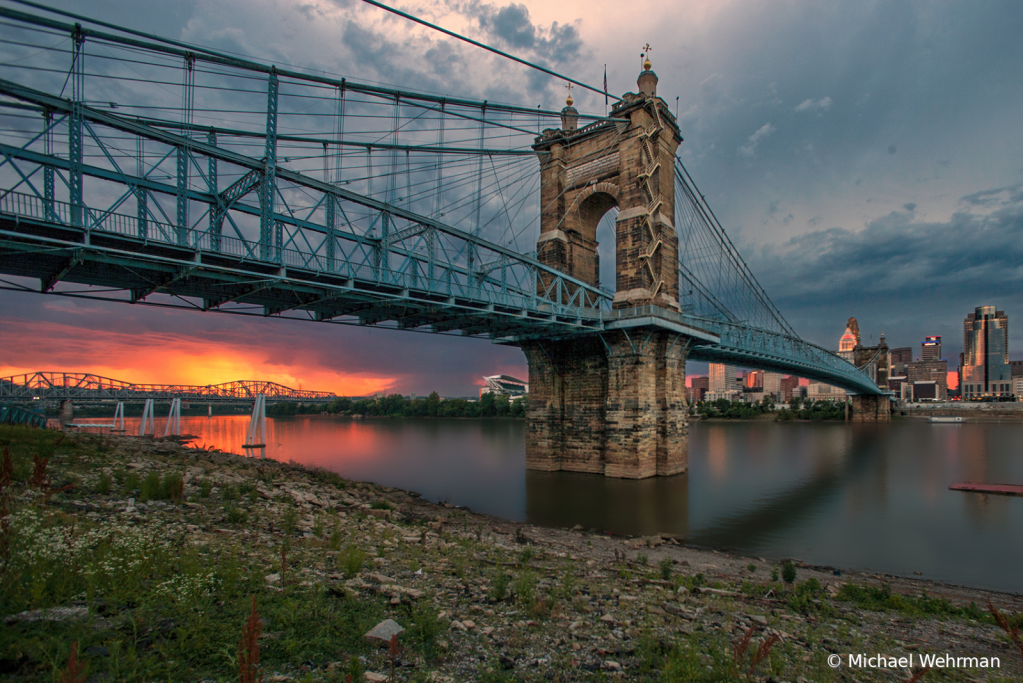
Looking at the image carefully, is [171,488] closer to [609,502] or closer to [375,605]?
[375,605]

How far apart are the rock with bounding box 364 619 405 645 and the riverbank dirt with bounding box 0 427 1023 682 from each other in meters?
0.06

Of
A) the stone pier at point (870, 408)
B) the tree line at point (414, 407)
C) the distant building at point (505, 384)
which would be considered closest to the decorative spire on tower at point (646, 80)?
the tree line at point (414, 407)

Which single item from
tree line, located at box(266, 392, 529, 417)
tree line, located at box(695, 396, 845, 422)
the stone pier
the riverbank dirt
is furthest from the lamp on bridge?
the stone pier

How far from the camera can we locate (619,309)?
24578mm

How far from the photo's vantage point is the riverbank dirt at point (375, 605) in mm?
3900

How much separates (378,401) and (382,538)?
101 metres

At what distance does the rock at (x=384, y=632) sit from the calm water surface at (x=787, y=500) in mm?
12488

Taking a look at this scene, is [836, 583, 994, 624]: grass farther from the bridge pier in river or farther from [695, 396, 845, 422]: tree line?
[695, 396, 845, 422]: tree line

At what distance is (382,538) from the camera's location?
8758 millimetres

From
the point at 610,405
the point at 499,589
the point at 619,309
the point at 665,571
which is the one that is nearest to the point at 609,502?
the point at 610,405

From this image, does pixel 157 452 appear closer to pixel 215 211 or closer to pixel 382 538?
pixel 215 211

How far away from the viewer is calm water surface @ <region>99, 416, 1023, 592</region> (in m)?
13.9

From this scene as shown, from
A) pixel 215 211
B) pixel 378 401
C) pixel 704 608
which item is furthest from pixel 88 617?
pixel 378 401

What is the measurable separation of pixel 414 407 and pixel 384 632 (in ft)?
312
